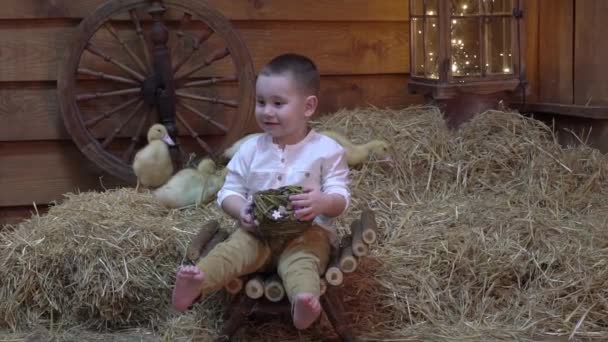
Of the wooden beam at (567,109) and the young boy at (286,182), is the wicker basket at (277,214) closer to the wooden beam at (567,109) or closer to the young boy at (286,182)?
the young boy at (286,182)

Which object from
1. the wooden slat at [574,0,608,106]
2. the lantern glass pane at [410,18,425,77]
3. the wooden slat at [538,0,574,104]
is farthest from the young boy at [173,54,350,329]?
the wooden slat at [538,0,574,104]

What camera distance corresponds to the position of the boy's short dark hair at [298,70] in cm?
232

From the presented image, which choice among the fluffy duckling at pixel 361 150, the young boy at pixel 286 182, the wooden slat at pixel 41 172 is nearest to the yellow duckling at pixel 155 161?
the wooden slat at pixel 41 172

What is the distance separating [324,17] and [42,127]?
147cm

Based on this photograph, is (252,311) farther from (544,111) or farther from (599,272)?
(544,111)

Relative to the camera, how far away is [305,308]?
204 cm

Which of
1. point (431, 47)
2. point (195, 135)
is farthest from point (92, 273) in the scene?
point (431, 47)

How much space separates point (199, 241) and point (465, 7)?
1.81 m

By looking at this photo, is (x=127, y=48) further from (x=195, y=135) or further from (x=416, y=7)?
(x=416, y=7)

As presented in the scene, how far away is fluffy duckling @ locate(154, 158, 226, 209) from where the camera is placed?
3207mm

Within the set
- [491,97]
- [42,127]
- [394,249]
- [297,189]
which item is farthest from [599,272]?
[42,127]

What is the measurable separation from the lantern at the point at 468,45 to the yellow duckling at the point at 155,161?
125 cm

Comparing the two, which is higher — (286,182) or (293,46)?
(293,46)

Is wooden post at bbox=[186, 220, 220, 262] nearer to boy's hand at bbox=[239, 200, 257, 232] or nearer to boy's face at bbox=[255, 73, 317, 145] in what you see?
boy's hand at bbox=[239, 200, 257, 232]
